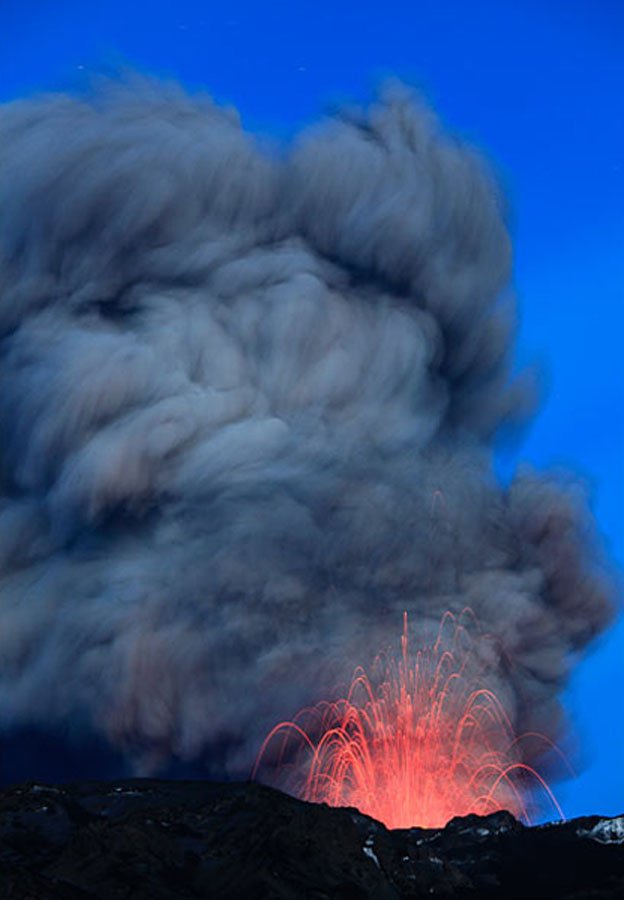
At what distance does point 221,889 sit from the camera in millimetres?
29703

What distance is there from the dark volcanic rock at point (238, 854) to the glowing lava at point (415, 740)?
5.85 metres

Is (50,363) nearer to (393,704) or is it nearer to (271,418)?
(271,418)

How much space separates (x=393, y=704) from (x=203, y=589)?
6.32 m

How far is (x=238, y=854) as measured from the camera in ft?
101

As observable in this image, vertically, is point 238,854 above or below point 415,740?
below

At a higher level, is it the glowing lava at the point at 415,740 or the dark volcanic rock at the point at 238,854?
the glowing lava at the point at 415,740

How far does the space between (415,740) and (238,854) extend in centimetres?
1330

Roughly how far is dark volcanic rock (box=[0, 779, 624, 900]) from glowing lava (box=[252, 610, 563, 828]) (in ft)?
19.2

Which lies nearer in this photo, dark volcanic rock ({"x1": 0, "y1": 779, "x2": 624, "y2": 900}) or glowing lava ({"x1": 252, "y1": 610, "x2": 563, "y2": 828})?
dark volcanic rock ({"x1": 0, "y1": 779, "x2": 624, "y2": 900})

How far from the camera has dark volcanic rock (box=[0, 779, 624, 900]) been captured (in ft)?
A: 96.9

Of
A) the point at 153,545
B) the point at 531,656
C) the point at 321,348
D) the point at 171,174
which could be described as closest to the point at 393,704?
the point at 531,656

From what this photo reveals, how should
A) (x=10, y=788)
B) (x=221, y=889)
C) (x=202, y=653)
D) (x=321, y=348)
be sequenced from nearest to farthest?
1. (x=221, y=889)
2. (x=10, y=788)
3. (x=202, y=653)
4. (x=321, y=348)

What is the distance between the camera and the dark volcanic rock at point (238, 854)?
29547mm

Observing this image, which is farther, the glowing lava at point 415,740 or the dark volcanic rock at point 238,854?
the glowing lava at point 415,740
